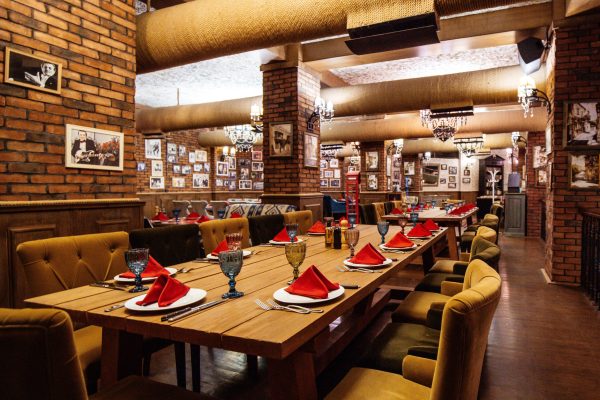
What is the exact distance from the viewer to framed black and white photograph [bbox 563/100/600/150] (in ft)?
15.0

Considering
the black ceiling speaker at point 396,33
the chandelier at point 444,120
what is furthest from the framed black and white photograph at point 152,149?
the black ceiling speaker at point 396,33

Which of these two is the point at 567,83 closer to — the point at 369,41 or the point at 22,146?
the point at 369,41

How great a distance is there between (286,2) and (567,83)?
337 cm

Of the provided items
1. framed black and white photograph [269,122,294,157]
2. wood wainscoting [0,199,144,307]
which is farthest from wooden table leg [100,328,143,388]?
framed black and white photograph [269,122,294,157]

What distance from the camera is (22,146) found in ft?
9.59

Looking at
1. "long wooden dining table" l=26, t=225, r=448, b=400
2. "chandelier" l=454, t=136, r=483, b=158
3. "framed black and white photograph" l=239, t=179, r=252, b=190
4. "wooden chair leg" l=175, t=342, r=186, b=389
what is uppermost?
"chandelier" l=454, t=136, r=483, b=158

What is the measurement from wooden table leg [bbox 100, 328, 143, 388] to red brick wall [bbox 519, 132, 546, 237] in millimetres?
10468

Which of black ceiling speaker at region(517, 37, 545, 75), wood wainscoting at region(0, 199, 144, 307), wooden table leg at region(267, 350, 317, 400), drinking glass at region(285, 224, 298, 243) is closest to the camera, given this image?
wooden table leg at region(267, 350, 317, 400)

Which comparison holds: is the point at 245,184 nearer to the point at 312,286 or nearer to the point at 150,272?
the point at 150,272

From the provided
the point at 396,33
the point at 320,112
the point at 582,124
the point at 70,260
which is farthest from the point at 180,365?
the point at 582,124

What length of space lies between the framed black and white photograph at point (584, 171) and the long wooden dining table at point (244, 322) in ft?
12.0

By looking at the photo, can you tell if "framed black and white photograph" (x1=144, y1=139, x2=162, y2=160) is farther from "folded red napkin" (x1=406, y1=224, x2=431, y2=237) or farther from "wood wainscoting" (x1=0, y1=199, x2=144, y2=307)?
"folded red napkin" (x1=406, y1=224, x2=431, y2=237)

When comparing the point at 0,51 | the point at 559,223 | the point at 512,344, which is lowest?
the point at 512,344

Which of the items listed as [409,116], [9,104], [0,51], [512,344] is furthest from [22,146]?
[409,116]
